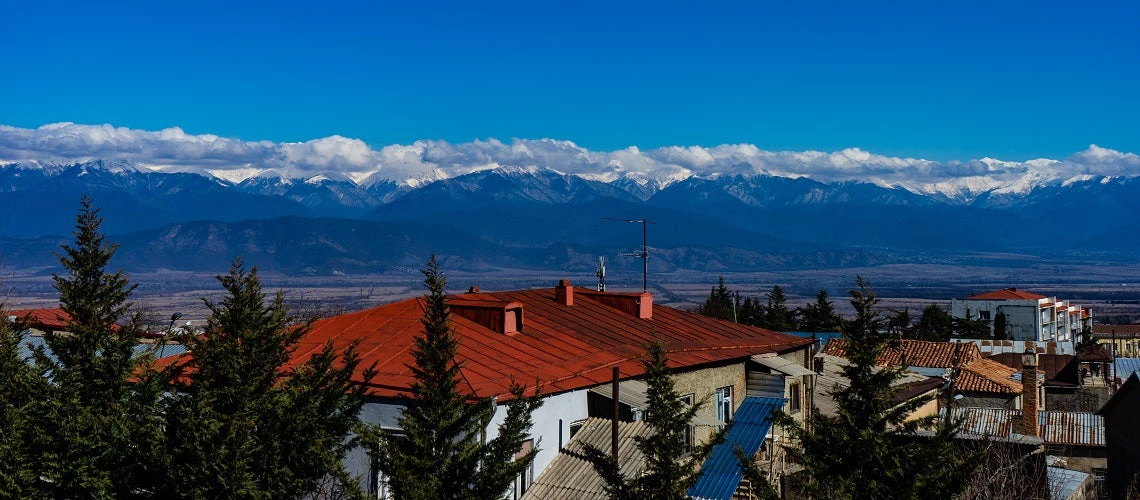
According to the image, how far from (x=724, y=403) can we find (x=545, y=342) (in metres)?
4.34

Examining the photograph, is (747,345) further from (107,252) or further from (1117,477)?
(107,252)

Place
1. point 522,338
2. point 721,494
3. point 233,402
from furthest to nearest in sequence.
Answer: point 522,338 < point 721,494 < point 233,402

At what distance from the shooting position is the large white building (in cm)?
10438

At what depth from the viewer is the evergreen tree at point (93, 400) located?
15242 millimetres

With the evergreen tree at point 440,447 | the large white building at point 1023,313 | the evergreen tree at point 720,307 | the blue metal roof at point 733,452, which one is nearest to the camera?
the evergreen tree at point 440,447

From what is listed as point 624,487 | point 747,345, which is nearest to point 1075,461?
point 747,345

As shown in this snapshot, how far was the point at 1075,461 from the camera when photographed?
88.8 feet

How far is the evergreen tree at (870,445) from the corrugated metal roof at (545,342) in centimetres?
404

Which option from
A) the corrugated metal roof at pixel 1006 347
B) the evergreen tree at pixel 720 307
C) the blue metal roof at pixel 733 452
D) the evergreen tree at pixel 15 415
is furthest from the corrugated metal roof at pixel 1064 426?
the evergreen tree at pixel 720 307

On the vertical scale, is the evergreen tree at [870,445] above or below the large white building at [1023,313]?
above

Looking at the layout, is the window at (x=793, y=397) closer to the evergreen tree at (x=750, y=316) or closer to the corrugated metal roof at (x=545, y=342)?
the corrugated metal roof at (x=545, y=342)

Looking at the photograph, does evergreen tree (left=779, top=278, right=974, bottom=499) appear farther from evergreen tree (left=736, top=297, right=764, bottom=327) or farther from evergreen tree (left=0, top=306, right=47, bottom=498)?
evergreen tree (left=736, top=297, right=764, bottom=327)

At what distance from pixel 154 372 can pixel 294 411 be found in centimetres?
285

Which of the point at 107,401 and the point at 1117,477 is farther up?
the point at 107,401
